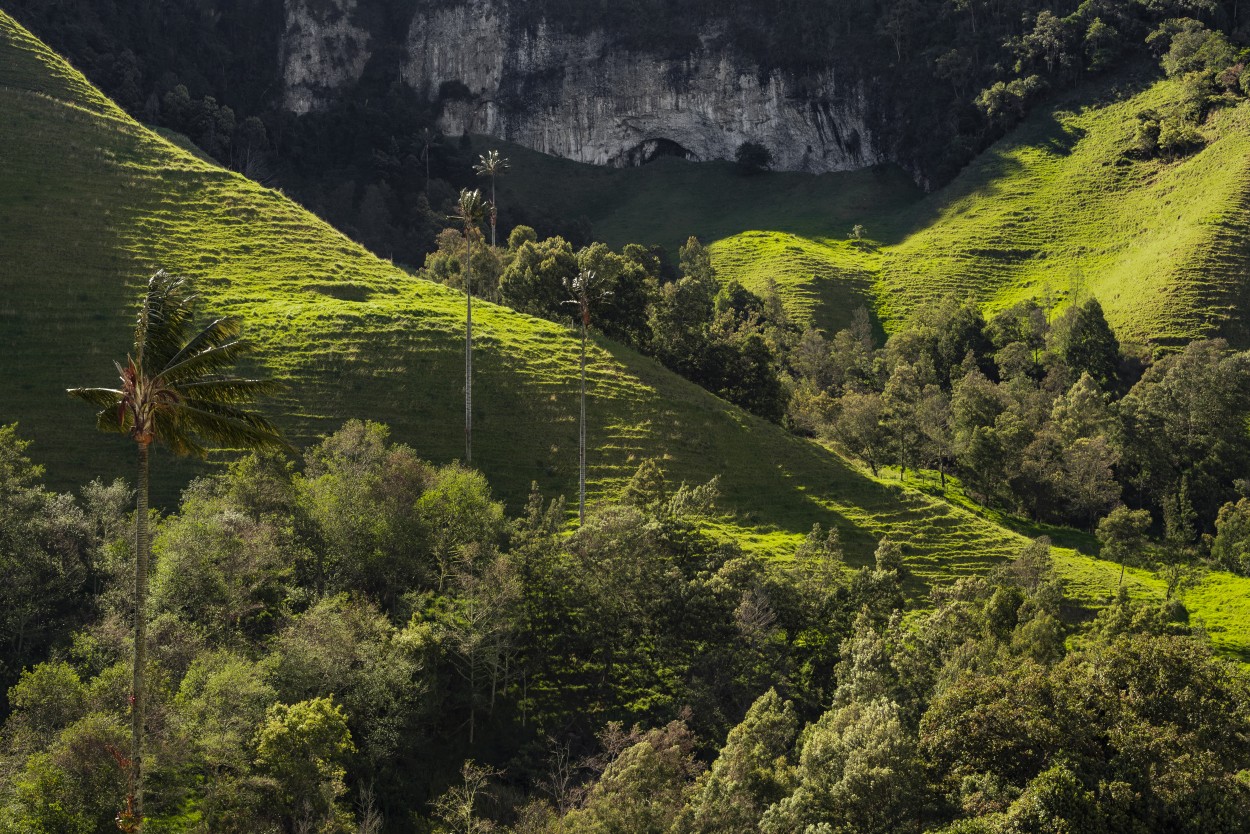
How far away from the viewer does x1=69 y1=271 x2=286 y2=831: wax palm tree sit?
2381cm

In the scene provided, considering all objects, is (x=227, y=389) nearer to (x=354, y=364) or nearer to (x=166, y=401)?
(x=166, y=401)

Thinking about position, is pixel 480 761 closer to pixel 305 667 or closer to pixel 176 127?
pixel 305 667

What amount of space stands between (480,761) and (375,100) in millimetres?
152275

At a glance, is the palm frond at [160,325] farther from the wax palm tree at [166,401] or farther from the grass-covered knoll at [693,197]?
the grass-covered knoll at [693,197]

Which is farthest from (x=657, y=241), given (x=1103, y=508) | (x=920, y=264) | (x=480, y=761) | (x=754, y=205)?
(x=480, y=761)

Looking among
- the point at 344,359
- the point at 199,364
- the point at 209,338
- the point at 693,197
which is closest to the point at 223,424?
the point at 199,364

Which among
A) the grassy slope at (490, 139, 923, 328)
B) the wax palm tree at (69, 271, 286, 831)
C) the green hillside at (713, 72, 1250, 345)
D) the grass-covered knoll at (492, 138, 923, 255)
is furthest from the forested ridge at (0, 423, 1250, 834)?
the grass-covered knoll at (492, 138, 923, 255)

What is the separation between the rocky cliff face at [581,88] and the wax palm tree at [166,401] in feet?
506

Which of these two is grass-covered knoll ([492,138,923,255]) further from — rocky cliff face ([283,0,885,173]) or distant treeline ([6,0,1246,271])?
distant treeline ([6,0,1246,271])

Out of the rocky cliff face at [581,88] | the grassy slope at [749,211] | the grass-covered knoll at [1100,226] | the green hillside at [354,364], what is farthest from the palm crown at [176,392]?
the rocky cliff face at [581,88]

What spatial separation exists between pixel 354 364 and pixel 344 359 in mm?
692

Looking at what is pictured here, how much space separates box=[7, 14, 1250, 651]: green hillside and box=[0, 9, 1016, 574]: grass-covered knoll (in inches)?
5.6

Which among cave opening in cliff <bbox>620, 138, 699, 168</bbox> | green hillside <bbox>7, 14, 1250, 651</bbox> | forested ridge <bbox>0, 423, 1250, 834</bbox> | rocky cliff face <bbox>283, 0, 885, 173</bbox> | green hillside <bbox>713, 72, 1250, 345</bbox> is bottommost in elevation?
forested ridge <bbox>0, 423, 1250, 834</bbox>

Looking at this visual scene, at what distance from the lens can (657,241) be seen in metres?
154
